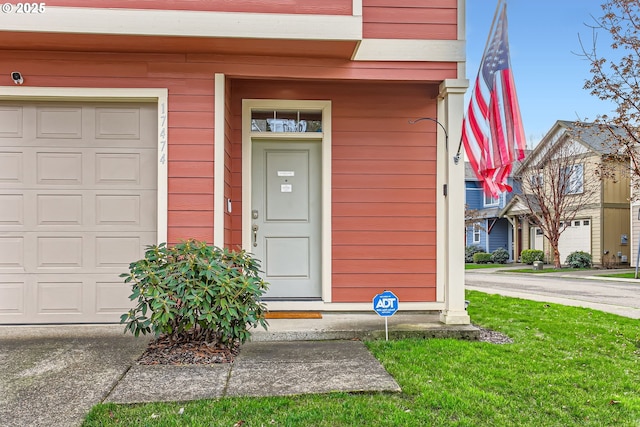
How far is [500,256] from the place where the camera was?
24984 millimetres

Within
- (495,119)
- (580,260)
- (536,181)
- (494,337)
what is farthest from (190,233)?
(580,260)

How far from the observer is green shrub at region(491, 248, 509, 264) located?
24.9 meters

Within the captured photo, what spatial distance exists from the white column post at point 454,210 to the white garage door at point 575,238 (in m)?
18.4

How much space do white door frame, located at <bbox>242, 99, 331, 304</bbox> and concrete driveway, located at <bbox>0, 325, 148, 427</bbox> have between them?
63.9 inches

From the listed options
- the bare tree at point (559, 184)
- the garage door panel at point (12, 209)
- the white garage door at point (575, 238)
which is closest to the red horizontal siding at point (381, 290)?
the garage door panel at point (12, 209)

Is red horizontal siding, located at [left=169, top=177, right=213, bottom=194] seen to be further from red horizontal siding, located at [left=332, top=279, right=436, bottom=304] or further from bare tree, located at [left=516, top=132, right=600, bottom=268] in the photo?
bare tree, located at [left=516, top=132, right=600, bottom=268]

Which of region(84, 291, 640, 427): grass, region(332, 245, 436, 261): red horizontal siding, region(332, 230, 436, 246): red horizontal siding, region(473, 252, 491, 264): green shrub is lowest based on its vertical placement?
region(473, 252, 491, 264): green shrub

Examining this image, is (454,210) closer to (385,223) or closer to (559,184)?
(385,223)

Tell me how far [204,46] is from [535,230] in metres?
22.7

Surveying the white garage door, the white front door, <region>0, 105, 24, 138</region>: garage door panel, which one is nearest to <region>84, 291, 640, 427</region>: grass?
the white front door

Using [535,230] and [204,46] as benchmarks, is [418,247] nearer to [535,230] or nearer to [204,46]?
[204,46]

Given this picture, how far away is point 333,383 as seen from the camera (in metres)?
3.26

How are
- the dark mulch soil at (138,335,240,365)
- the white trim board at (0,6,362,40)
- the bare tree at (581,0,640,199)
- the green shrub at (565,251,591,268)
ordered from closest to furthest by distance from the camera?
the dark mulch soil at (138,335,240,365)
the white trim board at (0,6,362,40)
the bare tree at (581,0,640,199)
the green shrub at (565,251,591,268)

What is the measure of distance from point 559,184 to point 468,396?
19.0m
